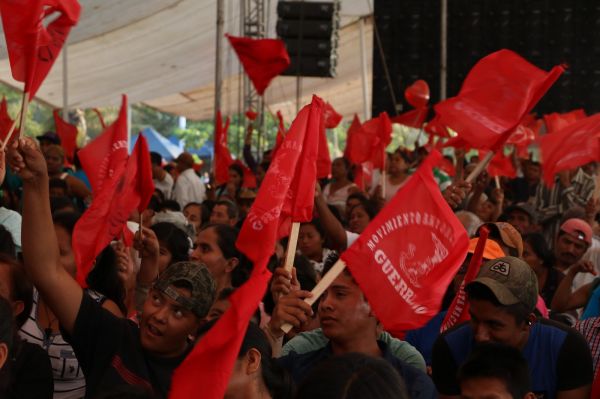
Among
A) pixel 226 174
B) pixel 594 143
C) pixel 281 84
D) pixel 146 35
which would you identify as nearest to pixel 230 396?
pixel 594 143

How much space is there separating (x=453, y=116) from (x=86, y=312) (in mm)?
3228

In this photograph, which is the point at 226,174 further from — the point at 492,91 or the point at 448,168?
the point at 492,91

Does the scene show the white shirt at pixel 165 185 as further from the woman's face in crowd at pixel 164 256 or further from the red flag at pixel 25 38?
the red flag at pixel 25 38

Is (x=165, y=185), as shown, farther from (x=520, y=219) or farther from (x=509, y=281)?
(x=509, y=281)

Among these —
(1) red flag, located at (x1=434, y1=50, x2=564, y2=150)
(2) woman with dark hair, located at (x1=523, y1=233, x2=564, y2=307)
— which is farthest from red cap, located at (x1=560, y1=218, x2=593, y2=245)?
(1) red flag, located at (x1=434, y1=50, x2=564, y2=150)

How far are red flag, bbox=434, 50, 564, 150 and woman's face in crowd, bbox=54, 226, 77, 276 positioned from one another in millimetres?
2257

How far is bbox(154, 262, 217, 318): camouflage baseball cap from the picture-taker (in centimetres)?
396

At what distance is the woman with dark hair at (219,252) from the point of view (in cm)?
553

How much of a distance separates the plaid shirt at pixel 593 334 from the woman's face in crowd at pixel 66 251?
6.63 feet

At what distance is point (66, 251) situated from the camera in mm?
4941

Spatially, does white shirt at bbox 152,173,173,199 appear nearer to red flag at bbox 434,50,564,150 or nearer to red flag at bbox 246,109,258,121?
red flag at bbox 246,109,258,121

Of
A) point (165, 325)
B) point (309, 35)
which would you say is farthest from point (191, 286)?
point (309, 35)

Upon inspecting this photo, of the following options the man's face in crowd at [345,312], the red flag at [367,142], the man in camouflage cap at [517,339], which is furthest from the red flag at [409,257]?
the red flag at [367,142]

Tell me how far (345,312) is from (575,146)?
512 centimetres
